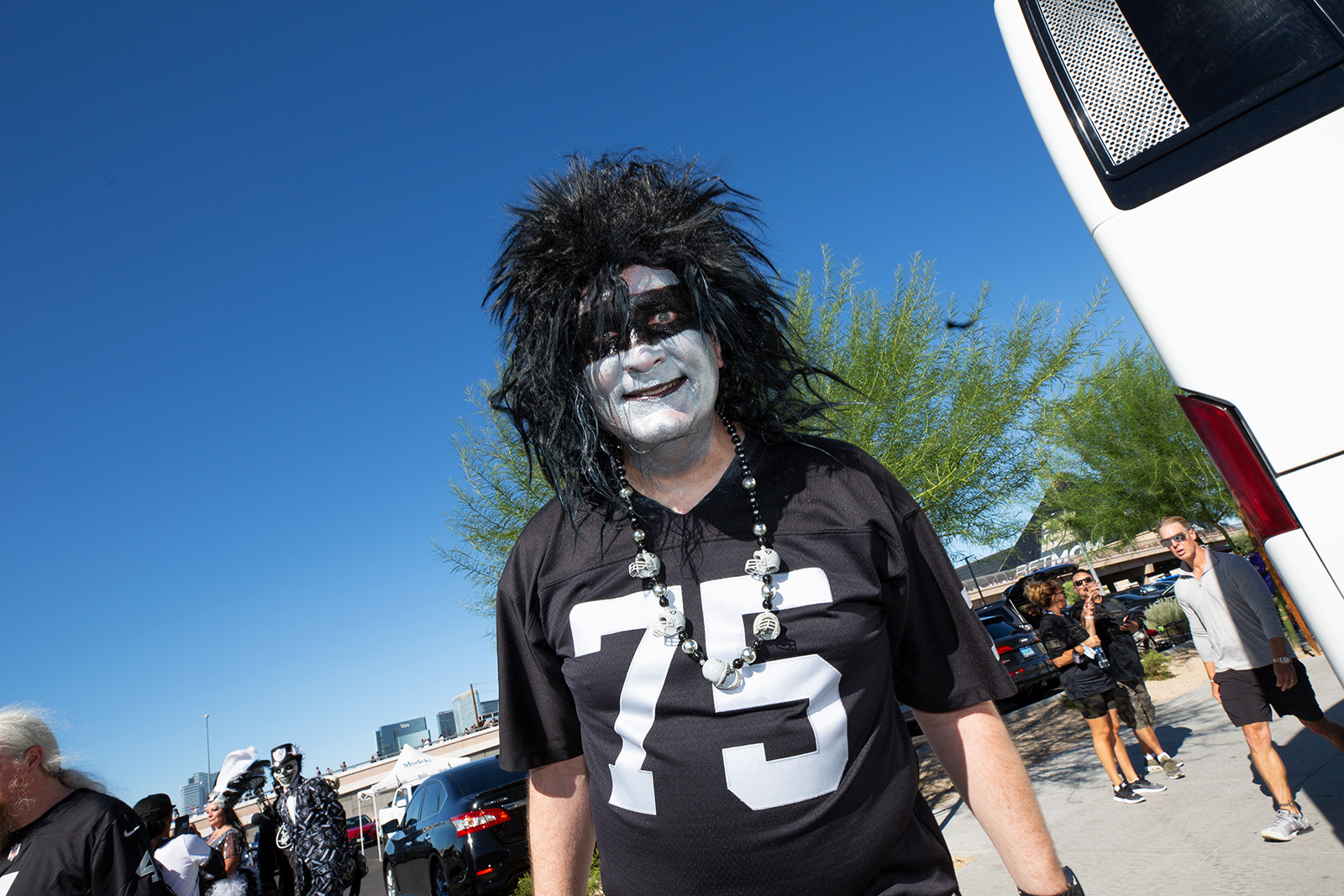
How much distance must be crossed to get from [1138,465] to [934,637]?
16.6 m

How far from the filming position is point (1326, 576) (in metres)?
1.47

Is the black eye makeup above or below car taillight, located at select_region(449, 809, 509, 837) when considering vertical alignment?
above

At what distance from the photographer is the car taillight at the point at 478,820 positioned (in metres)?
7.05

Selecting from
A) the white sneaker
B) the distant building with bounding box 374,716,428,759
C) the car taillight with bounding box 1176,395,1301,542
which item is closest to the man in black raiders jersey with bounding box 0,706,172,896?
the car taillight with bounding box 1176,395,1301,542

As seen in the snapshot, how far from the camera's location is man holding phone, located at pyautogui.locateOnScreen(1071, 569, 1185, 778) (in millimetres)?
6137

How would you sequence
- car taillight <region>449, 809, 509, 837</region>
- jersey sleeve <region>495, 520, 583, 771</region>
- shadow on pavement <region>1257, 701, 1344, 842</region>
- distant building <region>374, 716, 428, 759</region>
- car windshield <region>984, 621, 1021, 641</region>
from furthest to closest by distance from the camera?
distant building <region>374, 716, 428, 759</region>, car windshield <region>984, 621, 1021, 641</region>, car taillight <region>449, 809, 509, 837</region>, shadow on pavement <region>1257, 701, 1344, 842</region>, jersey sleeve <region>495, 520, 583, 771</region>

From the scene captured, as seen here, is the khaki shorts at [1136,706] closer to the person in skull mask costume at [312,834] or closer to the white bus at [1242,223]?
the white bus at [1242,223]

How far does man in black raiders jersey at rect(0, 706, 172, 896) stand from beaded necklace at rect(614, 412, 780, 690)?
2869 mm

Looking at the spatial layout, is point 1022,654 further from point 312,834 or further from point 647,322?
point 647,322

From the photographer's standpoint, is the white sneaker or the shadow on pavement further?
the shadow on pavement

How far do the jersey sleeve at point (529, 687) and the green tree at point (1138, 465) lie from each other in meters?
14.2

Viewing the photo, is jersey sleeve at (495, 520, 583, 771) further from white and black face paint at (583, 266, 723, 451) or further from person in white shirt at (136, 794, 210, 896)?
person in white shirt at (136, 794, 210, 896)

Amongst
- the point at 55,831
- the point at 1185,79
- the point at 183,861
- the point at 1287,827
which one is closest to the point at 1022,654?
the point at 1287,827

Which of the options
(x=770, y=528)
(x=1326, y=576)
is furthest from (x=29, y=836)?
(x=1326, y=576)
